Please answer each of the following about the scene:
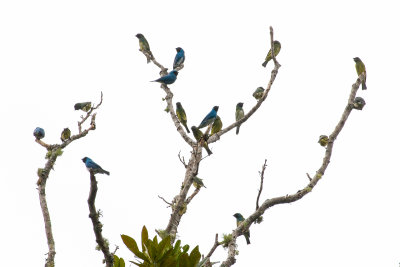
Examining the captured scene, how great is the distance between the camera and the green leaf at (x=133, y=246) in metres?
4.92

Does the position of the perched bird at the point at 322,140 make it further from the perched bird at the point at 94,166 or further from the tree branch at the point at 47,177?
the tree branch at the point at 47,177

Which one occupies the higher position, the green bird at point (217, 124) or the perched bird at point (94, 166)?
the green bird at point (217, 124)

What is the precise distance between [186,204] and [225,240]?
1.19 metres

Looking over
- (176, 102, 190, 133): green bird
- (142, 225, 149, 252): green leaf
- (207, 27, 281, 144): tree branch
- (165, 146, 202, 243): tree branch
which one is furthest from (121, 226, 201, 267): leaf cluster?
(176, 102, 190, 133): green bird

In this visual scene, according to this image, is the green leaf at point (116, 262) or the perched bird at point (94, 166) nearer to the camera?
the green leaf at point (116, 262)

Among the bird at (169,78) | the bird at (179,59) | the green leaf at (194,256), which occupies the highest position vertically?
the bird at (179,59)

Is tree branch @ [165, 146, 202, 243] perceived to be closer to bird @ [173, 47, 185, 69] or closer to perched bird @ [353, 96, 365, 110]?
perched bird @ [353, 96, 365, 110]

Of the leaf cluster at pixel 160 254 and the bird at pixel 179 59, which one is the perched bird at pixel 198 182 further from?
the bird at pixel 179 59

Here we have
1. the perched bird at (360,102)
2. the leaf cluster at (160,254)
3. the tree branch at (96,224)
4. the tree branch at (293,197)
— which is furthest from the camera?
the perched bird at (360,102)

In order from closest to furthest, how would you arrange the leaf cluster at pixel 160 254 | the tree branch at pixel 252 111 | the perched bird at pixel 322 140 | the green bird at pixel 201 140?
1. the leaf cluster at pixel 160 254
2. the green bird at pixel 201 140
3. the tree branch at pixel 252 111
4. the perched bird at pixel 322 140

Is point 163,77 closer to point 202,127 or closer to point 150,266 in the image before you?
point 202,127

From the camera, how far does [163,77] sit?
9.78 metres

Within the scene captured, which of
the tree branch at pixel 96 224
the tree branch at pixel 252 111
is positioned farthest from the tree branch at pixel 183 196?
the tree branch at pixel 96 224

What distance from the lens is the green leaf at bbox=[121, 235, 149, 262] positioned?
4.92 m
